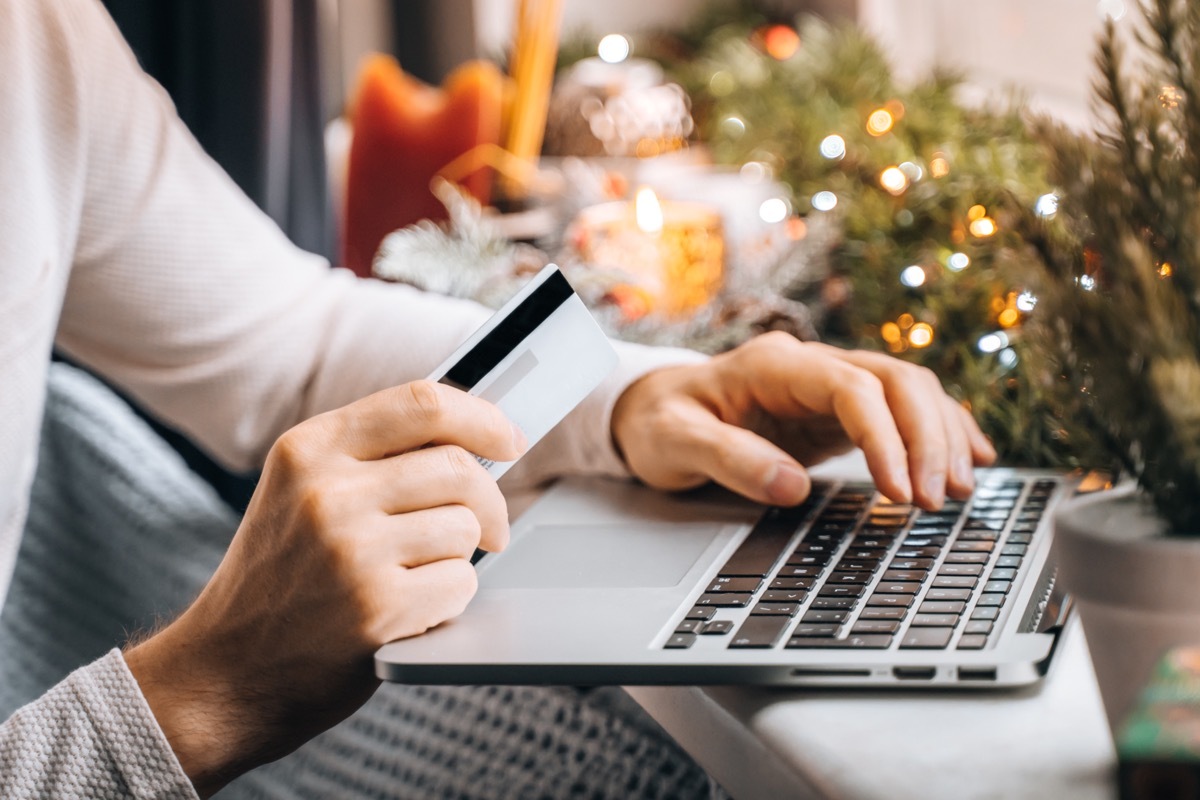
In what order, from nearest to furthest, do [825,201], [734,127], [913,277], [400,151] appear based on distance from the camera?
[913,277]
[825,201]
[734,127]
[400,151]

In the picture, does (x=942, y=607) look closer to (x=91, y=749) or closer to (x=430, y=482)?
(x=430, y=482)

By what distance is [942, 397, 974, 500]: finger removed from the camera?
0.59m

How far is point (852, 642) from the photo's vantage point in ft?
1.40

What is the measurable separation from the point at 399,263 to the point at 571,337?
46 cm

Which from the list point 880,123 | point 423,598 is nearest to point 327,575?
point 423,598

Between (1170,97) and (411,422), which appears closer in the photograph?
(1170,97)

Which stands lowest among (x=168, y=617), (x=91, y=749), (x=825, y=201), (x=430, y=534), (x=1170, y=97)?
(x=168, y=617)

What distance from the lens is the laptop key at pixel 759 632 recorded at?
17.2 inches

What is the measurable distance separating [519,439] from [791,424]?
0.22 meters

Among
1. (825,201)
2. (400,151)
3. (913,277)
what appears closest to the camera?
(913,277)

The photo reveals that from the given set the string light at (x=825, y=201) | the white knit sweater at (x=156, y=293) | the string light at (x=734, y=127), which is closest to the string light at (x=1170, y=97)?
the white knit sweater at (x=156, y=293)

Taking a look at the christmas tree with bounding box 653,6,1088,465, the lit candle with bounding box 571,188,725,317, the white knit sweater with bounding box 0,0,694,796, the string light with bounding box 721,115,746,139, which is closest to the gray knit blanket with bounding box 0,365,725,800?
the white knit sweater with bounding box 0,0,694,796

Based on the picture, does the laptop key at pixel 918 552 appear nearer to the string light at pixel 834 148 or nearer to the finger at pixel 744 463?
the finger at pixel 744 463

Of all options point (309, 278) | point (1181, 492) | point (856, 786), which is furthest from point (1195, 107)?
point (309, 278)
